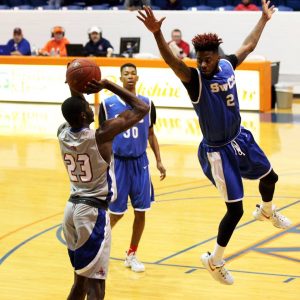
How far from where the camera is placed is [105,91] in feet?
72.0

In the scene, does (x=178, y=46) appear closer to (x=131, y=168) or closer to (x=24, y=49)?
(x=24, y=49)

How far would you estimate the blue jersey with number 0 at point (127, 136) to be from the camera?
28.9ft

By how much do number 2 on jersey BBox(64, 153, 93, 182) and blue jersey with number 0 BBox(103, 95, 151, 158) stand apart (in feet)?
7.71

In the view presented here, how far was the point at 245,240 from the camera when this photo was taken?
32.4ft

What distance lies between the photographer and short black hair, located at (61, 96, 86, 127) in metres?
6.32

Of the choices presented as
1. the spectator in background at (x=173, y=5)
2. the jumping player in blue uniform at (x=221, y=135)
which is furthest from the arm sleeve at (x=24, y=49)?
the jumping player in blue uniform at (x=221, y=135)

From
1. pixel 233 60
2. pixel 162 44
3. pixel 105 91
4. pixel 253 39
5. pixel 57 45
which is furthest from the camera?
pixel 57 45

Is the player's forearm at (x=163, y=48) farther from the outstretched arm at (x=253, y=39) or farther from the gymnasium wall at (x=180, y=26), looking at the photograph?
the gymnasium wall at (x=180, y=26)

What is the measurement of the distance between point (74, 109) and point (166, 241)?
3.89 m

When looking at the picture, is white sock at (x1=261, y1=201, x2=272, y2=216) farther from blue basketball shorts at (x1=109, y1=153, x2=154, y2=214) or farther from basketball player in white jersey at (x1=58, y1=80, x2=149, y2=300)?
basketball player in white jersey at (x1=58, y1=80, x2=149, y2=300)

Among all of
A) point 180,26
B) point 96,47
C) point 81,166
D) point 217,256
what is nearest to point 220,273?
point 217,256

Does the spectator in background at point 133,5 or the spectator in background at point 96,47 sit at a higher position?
the spectator in background at point 133,5

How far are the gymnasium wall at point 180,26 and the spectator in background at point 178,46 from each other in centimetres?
250

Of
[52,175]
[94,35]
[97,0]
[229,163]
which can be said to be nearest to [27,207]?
[52,175]
